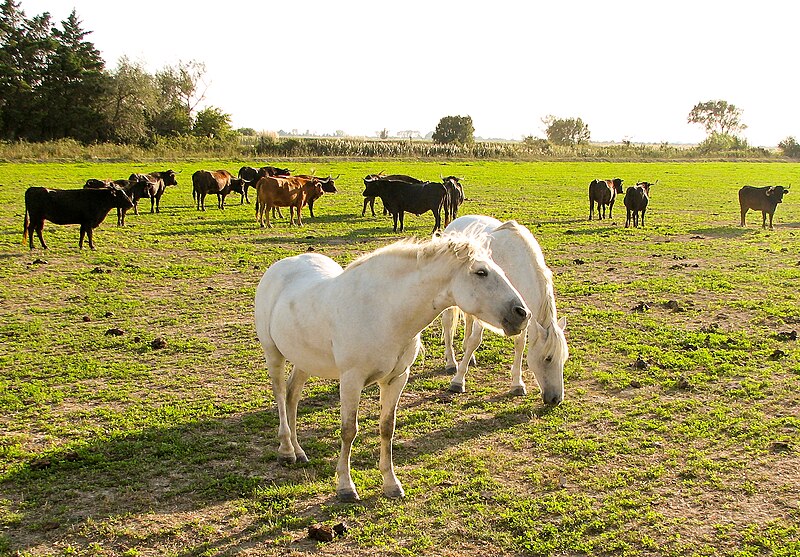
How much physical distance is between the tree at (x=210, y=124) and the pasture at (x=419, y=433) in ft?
177

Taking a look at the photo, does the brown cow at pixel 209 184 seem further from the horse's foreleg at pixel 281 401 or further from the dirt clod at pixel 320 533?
the dirt clod at pixel 320 533

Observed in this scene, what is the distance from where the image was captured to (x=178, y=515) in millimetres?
4852

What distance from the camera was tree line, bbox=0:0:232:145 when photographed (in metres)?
53.8

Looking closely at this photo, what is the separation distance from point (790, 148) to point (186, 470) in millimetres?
86690

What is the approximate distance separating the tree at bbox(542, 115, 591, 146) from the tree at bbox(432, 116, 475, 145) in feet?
80.3

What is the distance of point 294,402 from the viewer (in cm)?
584

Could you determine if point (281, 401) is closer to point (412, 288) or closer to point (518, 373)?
point (412, 288)

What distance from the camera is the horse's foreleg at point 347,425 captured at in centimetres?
488

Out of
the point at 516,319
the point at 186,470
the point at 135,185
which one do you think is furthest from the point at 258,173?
the point at 516,319

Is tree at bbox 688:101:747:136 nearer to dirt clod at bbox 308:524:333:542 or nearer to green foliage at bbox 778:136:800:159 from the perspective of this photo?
green foliage at bbox 778:136:800:159

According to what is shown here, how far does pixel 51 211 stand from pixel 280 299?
514 inches

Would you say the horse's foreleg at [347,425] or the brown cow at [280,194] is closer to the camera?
the horse's foreleg at [347,425]

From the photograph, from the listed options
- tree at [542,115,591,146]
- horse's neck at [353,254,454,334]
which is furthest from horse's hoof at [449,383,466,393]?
tree at [542,115,591,146]

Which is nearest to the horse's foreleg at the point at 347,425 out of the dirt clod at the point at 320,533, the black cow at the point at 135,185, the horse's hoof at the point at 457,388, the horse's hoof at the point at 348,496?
the horse's hoof at the point at 348,496
